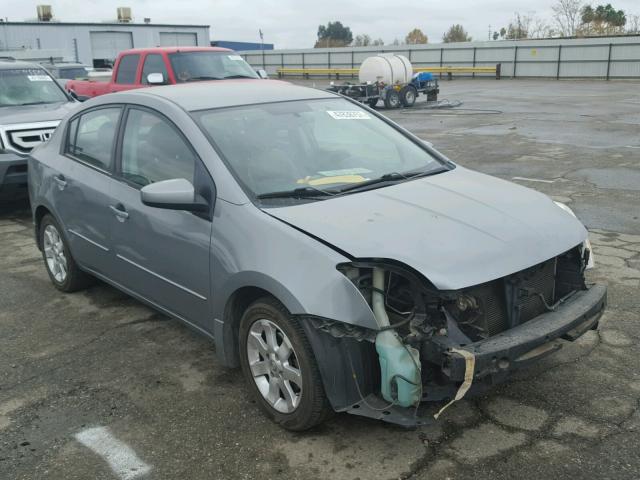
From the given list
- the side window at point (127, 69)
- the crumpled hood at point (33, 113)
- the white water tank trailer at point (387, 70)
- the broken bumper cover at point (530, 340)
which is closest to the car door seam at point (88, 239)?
the broken bumper cover at point (530, 340)

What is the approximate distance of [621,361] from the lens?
3803 mm

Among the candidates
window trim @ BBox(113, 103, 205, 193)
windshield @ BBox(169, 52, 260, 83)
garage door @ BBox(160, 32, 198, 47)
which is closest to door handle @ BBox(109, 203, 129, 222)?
window trim @ BBox(113, 103, 205, 193)

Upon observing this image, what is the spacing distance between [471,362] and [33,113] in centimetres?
767

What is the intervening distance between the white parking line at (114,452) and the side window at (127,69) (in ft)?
33.6

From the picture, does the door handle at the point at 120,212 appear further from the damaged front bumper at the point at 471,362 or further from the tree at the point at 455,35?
the tree at the point at 455,35

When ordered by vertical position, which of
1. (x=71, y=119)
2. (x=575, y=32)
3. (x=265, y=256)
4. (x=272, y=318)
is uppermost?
(x=575, y=32)

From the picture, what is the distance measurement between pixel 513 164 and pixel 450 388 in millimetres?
8265

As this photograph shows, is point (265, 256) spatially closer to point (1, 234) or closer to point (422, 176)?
point (422, 176)

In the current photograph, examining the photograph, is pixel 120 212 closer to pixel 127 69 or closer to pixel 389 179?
pixel 389 179

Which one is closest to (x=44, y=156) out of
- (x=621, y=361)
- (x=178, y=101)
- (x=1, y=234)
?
Answer: (x=178, y=101)

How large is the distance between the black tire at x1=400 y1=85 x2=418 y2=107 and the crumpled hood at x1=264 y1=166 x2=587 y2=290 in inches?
765

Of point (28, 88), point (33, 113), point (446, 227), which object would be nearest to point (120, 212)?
point (446, 227)

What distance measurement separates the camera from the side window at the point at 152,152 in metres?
3.78

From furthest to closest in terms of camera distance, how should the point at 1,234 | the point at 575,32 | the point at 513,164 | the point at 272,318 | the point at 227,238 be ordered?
the point at 575,32, the point at 513,164, the point at 1,234, the point at 227,238, the point at 272,318
